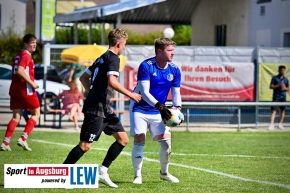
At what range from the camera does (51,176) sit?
10141 mm

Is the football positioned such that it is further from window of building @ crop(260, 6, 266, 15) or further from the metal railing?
window of building @ crop(260, 6, 266, 15)

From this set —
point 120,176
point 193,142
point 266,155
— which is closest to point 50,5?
point 193,142

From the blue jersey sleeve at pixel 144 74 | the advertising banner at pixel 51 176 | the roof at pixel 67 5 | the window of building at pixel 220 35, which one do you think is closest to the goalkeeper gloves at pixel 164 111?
the blue jersey sleeve at pixel 144 74

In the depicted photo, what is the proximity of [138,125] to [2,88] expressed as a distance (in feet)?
67.3

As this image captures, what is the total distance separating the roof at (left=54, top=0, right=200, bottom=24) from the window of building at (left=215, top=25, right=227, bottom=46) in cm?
190

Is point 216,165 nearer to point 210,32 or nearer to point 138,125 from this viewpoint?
point 138,125

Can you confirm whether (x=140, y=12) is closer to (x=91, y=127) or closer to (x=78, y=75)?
(x=78, y=75)

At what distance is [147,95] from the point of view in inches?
447

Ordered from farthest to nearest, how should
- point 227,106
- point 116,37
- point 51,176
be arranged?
point 227,106, point 116,37, point 51,176

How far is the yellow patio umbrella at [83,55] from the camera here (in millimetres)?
25000

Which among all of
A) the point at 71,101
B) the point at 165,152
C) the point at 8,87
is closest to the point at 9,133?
the point at 165,152

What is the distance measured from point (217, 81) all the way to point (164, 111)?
15.6m

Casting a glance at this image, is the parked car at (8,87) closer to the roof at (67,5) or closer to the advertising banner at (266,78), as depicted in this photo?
the advertising banner at (266,78)

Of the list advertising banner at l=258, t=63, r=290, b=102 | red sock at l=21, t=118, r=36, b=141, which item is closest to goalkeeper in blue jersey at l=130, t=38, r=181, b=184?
red sock at l=21, t=118, r=36, b=141
